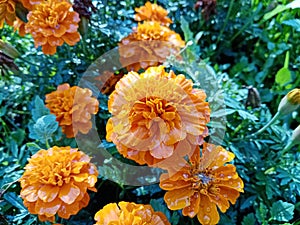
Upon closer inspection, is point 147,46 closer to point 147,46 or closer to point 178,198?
point 147,46

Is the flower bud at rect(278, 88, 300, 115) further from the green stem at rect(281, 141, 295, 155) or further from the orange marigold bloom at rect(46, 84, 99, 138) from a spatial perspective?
the orange marigold bloom at rect(46, 84, 99, 138)

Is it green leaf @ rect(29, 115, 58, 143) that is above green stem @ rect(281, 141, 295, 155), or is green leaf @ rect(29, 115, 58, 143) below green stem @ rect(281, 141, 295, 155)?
above

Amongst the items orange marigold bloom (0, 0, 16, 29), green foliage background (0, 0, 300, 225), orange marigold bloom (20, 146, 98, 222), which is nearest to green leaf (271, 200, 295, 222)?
green foliage background (0, 0, 300, 225)

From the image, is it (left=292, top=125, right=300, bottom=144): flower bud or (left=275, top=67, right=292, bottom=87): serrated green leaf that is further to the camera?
(left=275, top=67, right=292, bottom=87): serrated green leaf

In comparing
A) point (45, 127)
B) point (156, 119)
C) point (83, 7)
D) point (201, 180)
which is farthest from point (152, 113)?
point (83, 7)

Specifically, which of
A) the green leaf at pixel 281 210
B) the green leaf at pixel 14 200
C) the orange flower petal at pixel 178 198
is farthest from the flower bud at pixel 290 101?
the green leaf at pixel 14 200

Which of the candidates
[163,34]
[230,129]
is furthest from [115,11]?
A: [230,129]

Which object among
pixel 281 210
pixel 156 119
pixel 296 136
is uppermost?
pixel 156 119

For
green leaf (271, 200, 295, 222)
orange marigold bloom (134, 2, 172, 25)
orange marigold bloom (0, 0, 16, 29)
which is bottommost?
A: green leaf (271, 200, 295, 222)
